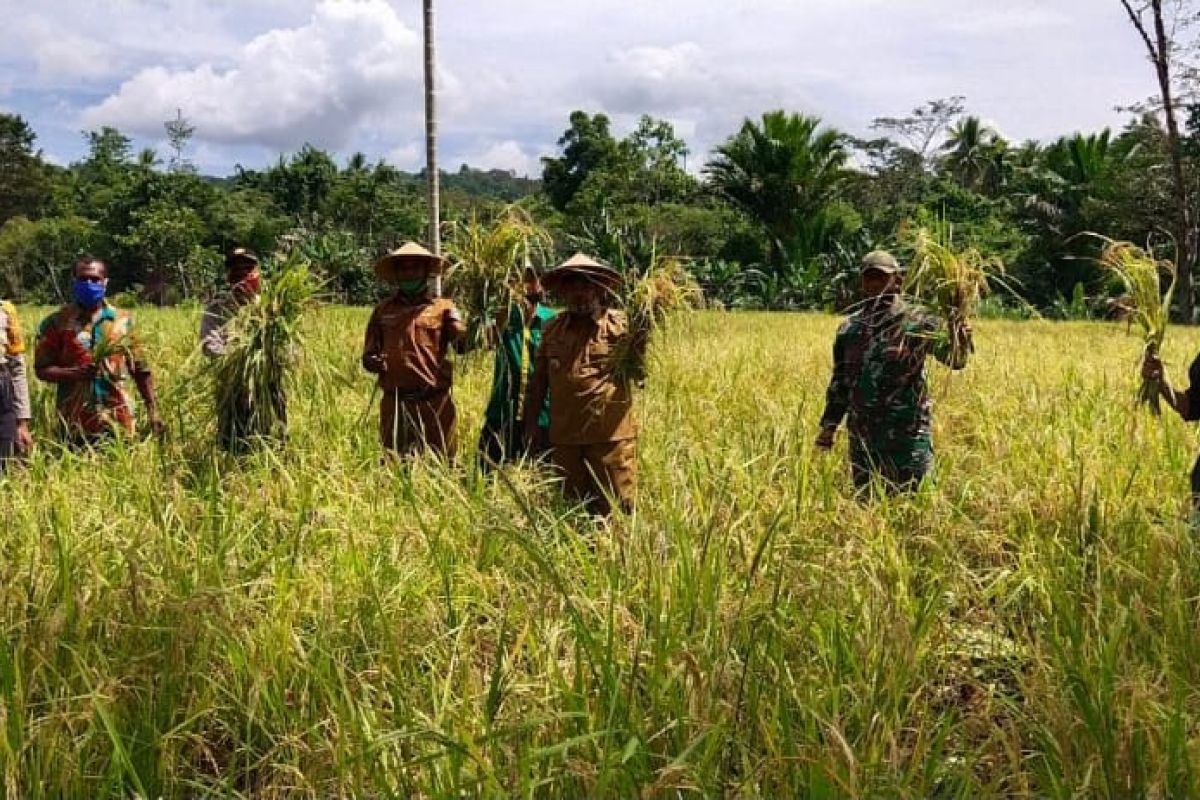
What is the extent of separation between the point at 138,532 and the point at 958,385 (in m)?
4.92

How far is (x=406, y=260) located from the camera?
4.13m

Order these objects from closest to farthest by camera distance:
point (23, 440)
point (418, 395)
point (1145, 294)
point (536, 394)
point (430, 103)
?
1. point (1145, 294)
2. point (536, 394)
3. point (418, 395)
4. point (23, 440)
5. point (430, 103)

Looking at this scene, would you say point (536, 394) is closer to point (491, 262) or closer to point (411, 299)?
point (491, 262)

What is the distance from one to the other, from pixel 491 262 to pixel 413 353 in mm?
502

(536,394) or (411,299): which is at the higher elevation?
(411,299)

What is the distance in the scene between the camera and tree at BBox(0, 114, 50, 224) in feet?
116

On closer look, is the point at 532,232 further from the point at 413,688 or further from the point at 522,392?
the point at 413,688

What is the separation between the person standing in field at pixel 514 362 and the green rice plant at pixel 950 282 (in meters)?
1.59

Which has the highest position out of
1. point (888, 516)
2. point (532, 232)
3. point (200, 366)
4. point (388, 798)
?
point (532, 232)

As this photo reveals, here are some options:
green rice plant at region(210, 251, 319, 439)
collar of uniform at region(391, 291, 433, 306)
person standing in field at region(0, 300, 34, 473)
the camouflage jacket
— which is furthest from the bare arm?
person standing in field at region(0, 300, 34, 473)

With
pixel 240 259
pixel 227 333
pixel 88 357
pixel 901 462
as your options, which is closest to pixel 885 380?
pixel 901 462

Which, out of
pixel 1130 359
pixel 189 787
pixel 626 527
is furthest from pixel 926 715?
pixel 1130 359

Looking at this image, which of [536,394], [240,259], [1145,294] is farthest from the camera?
[240,259]

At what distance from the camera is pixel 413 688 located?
2.11 metres
